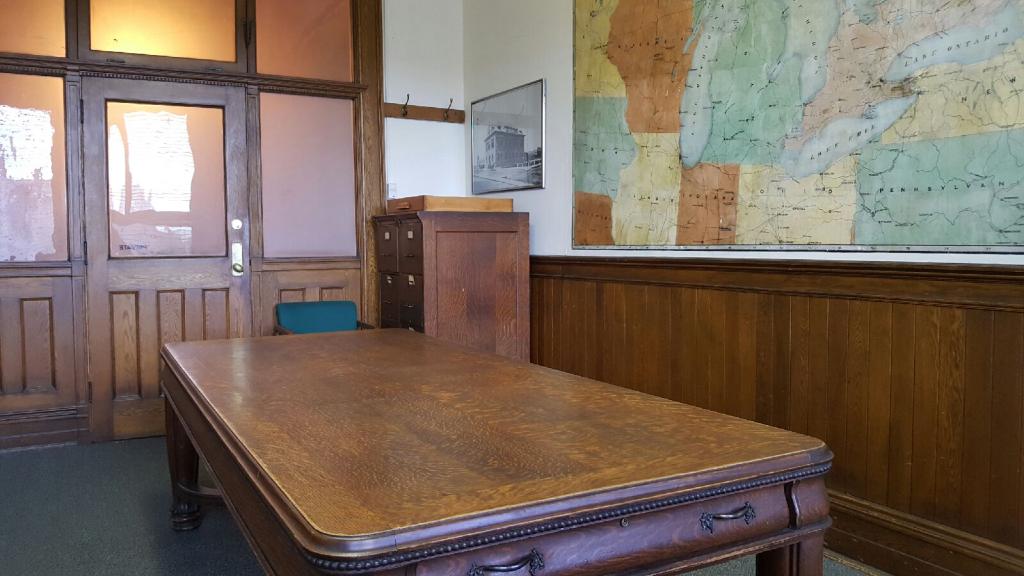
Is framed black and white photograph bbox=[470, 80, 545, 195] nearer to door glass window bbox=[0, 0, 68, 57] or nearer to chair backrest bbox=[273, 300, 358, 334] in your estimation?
chair backrest bbox=[273, 300, 358, 334]

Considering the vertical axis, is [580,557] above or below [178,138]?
below

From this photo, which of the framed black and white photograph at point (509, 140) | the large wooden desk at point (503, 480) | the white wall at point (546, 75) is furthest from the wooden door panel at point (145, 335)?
the large wooden desk at point (503, 480)

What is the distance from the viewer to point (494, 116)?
4.97 meters

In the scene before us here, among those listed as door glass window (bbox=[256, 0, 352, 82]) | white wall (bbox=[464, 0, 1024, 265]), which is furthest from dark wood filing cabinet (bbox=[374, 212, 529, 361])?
door glass window (bbox=[256, 0, 352, 82])

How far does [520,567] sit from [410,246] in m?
3.47

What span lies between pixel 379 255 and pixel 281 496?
3.89m

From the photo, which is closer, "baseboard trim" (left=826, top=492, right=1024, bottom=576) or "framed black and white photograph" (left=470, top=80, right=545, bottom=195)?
"baseboard trim" (left=826, top=492, right=1024, bottom=576)

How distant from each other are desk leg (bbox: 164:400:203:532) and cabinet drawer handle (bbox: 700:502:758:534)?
230cm

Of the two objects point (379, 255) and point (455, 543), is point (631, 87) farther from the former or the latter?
point (455, 543)

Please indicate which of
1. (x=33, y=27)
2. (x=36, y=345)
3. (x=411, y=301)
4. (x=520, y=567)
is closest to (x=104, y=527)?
(x=36, y=345)

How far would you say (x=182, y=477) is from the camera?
296 cm

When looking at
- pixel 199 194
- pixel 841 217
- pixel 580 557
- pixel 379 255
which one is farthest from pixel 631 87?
pixel 580 557

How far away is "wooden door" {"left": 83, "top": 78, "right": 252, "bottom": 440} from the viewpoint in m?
4.38

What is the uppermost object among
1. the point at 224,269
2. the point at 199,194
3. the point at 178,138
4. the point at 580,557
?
the point at 178,138
